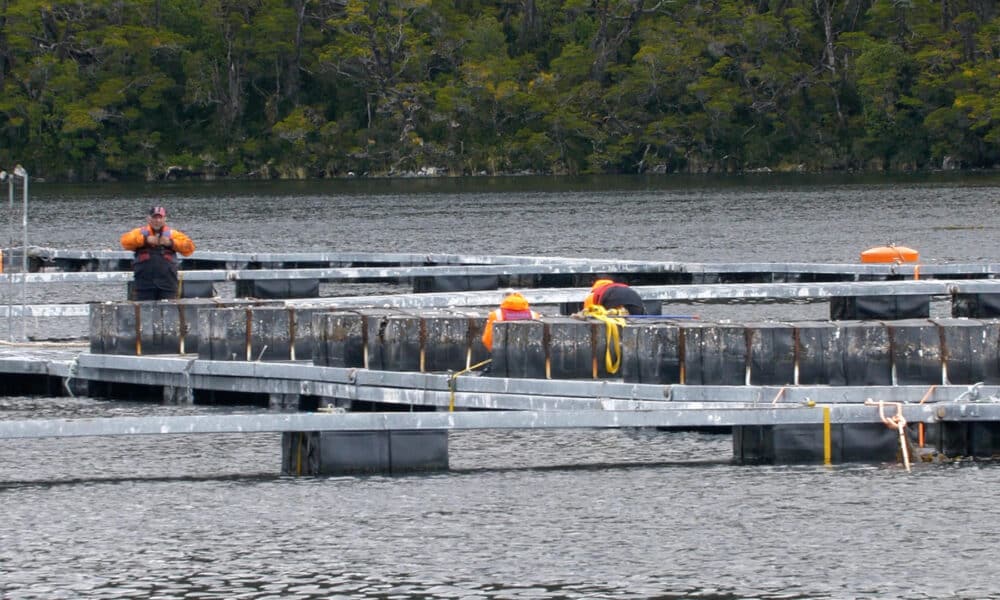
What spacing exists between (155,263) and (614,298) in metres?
7.09

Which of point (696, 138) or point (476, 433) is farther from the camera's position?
point (696, 138)

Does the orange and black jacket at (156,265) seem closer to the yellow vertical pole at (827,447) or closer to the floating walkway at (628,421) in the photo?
the floating walkway at (628,421)

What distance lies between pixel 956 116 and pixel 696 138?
17.1 meters

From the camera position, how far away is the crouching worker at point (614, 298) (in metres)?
25.3

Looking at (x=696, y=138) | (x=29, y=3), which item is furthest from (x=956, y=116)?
(x=29, y=3)

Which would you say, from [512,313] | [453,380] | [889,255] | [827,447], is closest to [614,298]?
[512,313]

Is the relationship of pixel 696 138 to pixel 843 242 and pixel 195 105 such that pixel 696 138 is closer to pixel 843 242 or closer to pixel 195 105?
pixel 195 105

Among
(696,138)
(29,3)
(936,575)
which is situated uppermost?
(29,3)

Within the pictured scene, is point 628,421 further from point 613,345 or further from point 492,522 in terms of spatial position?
point 613,345

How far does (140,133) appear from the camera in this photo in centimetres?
12938

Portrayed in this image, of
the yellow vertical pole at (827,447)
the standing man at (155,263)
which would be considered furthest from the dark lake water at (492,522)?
the standing man at (155,263)

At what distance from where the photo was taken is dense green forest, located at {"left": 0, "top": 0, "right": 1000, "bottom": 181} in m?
122

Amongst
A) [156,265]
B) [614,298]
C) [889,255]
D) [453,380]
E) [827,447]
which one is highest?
[889,255]

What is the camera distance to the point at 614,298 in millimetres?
25422
